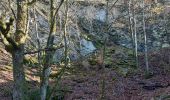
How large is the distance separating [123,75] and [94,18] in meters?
25.5

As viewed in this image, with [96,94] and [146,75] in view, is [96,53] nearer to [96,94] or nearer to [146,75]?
[146,75]

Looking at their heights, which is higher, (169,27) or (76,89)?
(169,27)

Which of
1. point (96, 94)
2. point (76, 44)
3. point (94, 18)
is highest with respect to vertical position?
point (94, 18)

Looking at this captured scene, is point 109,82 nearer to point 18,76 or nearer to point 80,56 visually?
point 80,56

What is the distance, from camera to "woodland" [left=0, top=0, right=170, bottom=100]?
8.50m

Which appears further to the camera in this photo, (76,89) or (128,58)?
(128,58)

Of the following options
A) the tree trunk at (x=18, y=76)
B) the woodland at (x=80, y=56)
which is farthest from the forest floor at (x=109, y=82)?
the tree trunk at (x=18, y=76)

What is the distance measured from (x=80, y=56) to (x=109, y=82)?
14.9 metres

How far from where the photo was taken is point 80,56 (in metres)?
44.4

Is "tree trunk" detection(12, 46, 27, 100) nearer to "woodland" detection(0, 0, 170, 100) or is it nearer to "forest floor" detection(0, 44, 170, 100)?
"woodland" detection(0, 0, 170, 100)

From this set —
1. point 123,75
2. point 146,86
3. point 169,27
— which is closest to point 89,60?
point 123,75

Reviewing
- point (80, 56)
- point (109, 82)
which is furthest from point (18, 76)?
point (80, 56)

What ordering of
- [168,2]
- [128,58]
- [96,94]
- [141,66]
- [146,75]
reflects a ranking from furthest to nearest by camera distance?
[168,2], [128,58], [141,66], [146,75], [96,94]

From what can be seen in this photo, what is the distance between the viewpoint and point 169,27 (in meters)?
53.4
